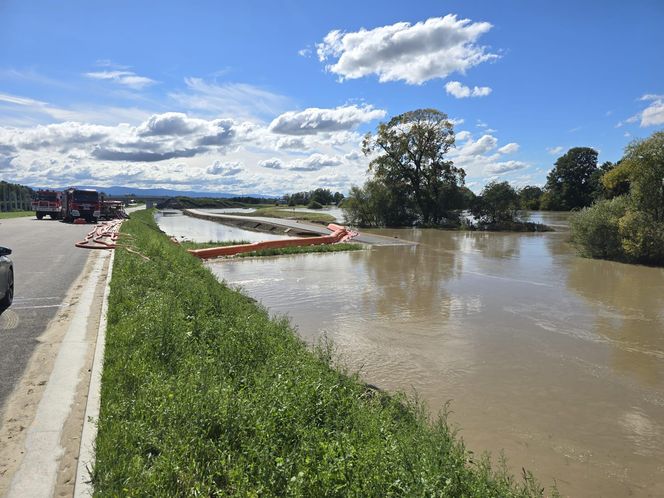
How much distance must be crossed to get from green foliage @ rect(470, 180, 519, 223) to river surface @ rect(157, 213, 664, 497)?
27304 millimetres

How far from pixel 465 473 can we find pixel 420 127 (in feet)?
157

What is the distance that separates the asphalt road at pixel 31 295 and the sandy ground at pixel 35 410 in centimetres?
13

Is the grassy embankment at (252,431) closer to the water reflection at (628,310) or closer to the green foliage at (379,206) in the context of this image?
the water reflection at (628,310)

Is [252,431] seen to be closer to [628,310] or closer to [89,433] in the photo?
[89,433]

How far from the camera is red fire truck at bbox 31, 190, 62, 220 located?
40.5m

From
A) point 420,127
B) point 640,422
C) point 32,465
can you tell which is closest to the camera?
point 32,465

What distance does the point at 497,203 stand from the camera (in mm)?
48062

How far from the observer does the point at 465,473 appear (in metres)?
3.89

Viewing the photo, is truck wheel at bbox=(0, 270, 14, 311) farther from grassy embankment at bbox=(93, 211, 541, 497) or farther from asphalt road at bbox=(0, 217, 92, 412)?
grassy embankment at bbox=(93, 211, 541, 497)

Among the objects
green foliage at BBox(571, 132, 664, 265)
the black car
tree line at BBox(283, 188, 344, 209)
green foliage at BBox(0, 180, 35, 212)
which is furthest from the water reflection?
tree line at BBox(283, 188, 344, 209)

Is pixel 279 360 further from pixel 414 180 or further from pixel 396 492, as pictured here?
pixel 414 180

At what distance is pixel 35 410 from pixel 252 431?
243cm

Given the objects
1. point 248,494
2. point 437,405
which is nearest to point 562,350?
point 437,405

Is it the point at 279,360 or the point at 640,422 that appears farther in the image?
the point at 640,422
